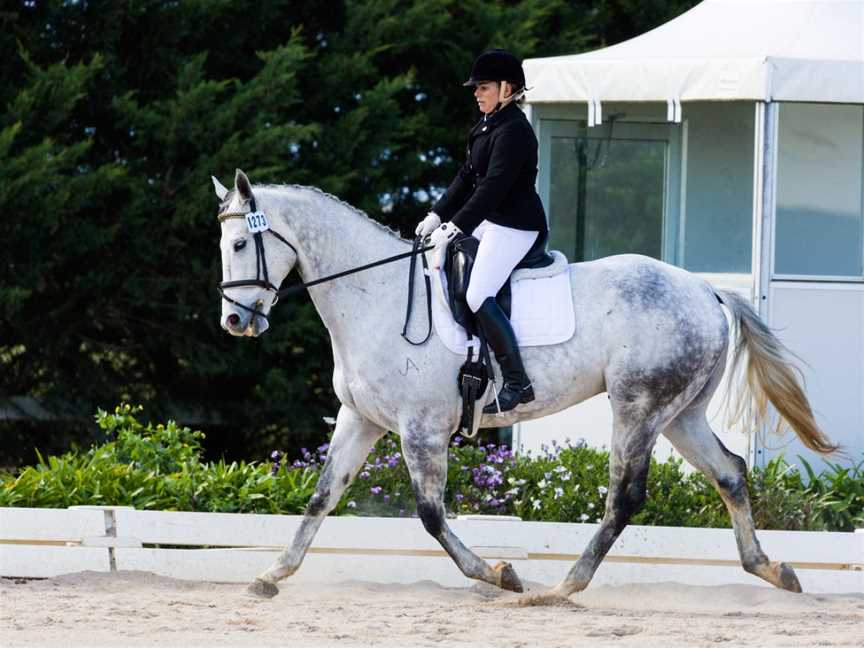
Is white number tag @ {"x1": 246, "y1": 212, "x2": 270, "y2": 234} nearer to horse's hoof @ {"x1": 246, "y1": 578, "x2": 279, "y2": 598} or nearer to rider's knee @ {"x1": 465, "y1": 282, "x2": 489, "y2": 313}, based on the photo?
rider's knee @ {"x1": 465, "y1": 282, "x2": 489, "y2": 313}

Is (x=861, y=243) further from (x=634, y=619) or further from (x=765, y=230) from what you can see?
(x=634, y=619)

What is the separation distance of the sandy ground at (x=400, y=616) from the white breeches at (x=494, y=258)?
1441 millimetres

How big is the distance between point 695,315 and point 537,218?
0.89 metres

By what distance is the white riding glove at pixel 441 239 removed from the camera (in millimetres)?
6629

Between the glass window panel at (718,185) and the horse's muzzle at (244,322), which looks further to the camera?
the glass window panel at (718,185)

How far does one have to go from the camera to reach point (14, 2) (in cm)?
1185

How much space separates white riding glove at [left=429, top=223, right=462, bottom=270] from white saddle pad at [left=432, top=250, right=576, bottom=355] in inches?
2.5

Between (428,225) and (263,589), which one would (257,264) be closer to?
(428,225)

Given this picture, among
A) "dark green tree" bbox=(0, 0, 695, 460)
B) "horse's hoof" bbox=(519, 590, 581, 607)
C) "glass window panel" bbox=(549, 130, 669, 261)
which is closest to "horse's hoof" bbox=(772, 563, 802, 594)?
"horse's hoof" bbox=(519, 590, 581, 607)

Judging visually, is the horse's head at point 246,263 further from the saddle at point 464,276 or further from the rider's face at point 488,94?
the rider's face at point 488,94

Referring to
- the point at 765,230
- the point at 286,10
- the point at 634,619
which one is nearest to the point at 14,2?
the point at 286,10

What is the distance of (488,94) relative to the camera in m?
6.79

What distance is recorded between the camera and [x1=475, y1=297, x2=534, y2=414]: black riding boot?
21.4ft

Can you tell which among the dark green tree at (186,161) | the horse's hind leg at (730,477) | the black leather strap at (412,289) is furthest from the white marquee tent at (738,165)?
the black leather strap at (412,289)
